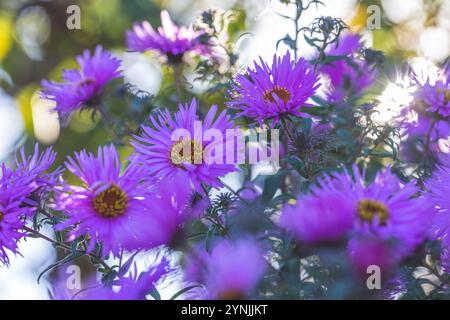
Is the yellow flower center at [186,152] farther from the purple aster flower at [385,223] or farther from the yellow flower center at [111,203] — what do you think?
the purple aster flower at [385,223]

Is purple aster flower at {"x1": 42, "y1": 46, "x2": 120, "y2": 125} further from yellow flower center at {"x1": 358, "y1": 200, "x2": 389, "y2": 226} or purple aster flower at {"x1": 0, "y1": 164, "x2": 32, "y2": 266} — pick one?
yellow flower center at {"x1": 358, "y1": 200, "x2": 389, "y2": 226}

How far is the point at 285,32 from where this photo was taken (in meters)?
1.15

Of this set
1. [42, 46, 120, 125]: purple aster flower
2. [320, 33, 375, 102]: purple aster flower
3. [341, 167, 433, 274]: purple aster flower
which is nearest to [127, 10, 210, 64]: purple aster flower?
[42, 46, 120, 125]: purple aster flower

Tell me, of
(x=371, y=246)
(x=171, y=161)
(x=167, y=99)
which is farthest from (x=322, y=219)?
(x=167, y=99)

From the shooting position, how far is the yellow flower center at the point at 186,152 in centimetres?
83

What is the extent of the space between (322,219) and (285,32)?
0.59m

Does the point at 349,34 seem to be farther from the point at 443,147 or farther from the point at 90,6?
the point at 90,6

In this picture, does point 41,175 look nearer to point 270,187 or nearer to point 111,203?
point 111,203

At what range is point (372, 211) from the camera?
666mm

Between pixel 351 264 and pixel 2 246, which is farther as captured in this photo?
pixel 2 246

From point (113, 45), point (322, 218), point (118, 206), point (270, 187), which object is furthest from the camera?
point (113, 45)

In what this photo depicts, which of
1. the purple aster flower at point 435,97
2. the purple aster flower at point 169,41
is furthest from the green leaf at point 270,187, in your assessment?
the purple aster flower at point 169,41

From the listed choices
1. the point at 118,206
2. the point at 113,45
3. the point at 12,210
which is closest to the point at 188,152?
the point at 118,206

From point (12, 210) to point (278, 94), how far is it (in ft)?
1.07
